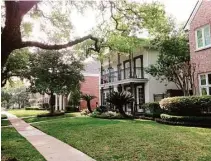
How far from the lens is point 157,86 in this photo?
26703 mm

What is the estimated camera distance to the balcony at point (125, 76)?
2642 centimetres

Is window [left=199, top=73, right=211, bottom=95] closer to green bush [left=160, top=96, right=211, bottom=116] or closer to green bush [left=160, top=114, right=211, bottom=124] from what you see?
green bush [left=160, top=96, right=211, bottom=116]

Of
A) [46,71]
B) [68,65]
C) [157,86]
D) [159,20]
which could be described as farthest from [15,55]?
[159,20]

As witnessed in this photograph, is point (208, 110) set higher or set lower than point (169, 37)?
lower

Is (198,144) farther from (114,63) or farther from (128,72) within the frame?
(114,63)

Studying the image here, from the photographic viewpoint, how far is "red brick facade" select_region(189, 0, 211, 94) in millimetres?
17425

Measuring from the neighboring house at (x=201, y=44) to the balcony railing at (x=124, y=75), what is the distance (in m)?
8.84

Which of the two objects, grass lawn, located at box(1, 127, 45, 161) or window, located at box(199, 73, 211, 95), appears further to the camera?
window, located at box(199, 73, 211, 95)

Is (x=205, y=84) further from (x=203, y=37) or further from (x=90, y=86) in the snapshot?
(x=90, y=86)

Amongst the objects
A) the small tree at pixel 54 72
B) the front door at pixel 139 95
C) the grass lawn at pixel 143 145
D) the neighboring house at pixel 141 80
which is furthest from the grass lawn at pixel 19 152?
the small tree at pixel 54 72

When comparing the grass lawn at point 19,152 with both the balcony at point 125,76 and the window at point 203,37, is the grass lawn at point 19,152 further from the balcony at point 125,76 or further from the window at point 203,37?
the balcony at point 125,76

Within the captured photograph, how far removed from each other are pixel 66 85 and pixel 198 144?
2199 centimetres

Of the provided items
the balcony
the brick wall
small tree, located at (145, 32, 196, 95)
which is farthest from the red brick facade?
the brick wall

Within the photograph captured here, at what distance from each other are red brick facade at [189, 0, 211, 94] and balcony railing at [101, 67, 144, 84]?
869cm
